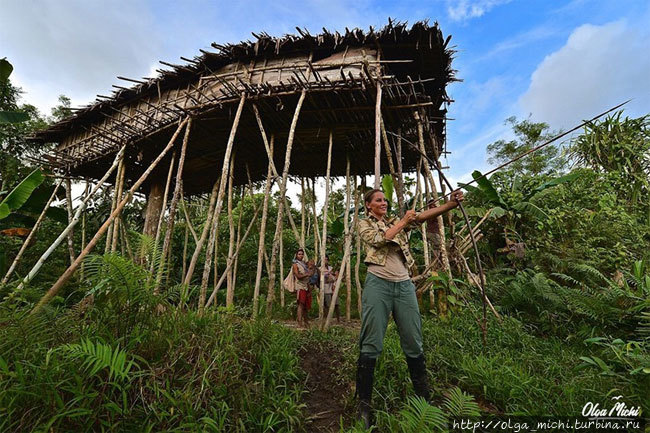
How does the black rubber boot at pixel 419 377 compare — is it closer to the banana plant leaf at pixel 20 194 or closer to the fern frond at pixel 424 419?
the fern frond at pixel 424 419

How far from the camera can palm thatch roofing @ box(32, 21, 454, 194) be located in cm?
593

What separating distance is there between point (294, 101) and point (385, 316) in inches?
202

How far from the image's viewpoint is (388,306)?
241cm

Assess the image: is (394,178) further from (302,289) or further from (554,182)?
(554,182)

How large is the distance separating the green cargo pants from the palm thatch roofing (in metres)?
4.08

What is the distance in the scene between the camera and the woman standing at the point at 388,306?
2.36 meters

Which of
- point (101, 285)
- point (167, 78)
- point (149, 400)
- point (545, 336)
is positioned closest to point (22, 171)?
point (167, 78)

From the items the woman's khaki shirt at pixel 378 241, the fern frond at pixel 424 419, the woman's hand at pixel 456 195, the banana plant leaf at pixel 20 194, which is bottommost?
the fern frond at pixel 424 419

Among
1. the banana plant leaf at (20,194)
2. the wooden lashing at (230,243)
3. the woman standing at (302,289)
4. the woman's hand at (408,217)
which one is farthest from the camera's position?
the wooden lashing at (230,243)

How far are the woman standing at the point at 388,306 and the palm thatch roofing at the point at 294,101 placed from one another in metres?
3.73

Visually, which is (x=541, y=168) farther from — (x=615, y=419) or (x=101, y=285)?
(x=101, y=285)

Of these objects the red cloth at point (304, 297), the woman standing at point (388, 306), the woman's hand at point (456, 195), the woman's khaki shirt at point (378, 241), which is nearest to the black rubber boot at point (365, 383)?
the woman standing at point (388, 306)

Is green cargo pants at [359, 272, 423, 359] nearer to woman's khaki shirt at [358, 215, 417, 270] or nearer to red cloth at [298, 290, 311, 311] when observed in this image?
woman's khaki shirt at [358, 215, 417, 270]

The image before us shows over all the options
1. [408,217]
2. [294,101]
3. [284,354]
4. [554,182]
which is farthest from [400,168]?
[554,182]
